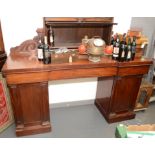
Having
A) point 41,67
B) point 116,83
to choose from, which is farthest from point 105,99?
point 41,67

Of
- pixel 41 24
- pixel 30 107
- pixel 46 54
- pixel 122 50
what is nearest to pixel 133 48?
pixel 122 50

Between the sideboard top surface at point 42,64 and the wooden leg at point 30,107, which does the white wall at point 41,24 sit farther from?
the wooden leg at point 30,107

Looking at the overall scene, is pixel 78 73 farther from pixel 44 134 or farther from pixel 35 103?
pixel 44 134

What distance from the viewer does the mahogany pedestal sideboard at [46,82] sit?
5.46 feet

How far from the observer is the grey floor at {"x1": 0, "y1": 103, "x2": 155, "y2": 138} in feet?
6.75

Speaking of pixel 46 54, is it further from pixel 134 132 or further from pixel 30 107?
pixel 134 132

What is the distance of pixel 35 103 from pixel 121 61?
113cm

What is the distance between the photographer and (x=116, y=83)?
203 centimetres

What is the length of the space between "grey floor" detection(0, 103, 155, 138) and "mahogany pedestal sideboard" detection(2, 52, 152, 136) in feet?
0.45

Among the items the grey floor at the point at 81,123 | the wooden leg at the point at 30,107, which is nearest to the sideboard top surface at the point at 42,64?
the wooden leg at the point at 30,107

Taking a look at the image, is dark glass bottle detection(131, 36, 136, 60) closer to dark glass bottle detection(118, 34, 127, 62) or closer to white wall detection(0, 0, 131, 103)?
dark glass bottle detection(118, 34, 127, 62)

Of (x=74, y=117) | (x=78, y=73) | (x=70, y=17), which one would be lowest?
(x=74, y=117)

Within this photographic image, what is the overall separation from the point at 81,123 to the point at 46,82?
0.89 metres
